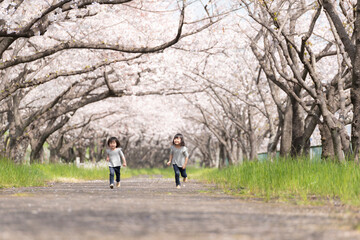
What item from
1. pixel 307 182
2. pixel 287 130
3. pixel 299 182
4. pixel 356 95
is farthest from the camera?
pixel 287 130

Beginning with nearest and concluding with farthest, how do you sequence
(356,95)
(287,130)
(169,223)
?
(169,223) < (356,95) < (287,130)

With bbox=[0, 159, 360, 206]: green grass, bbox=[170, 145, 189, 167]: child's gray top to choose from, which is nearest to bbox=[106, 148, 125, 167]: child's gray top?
bbox=[170, 145, 189, 167]: child's gray top

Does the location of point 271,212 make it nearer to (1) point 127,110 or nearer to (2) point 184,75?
(2) point 184,75

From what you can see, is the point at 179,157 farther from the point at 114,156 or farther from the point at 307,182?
the point at 307,182

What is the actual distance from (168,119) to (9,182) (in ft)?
111

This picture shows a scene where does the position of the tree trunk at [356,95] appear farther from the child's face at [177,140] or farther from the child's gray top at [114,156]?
the child's gray top at [114,156]

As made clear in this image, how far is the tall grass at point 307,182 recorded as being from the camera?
8219 millimetres

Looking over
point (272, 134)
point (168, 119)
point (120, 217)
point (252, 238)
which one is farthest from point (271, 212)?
point (168, 119)

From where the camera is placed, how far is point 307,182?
9.47m

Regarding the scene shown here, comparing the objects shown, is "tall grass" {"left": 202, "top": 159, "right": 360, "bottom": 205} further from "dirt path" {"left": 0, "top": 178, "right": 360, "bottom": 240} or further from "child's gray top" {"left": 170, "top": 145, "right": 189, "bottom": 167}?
"child's gray top" {"left": 170, "top": 145, "right": 189, "bottom": 167}

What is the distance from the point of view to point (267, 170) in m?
11.1

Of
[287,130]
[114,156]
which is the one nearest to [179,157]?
[114,156]

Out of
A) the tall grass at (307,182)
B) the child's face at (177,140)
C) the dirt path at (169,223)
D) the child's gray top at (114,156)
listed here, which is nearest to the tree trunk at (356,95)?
the tall grass at (307,182)

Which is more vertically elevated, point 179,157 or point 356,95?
point 356,95
